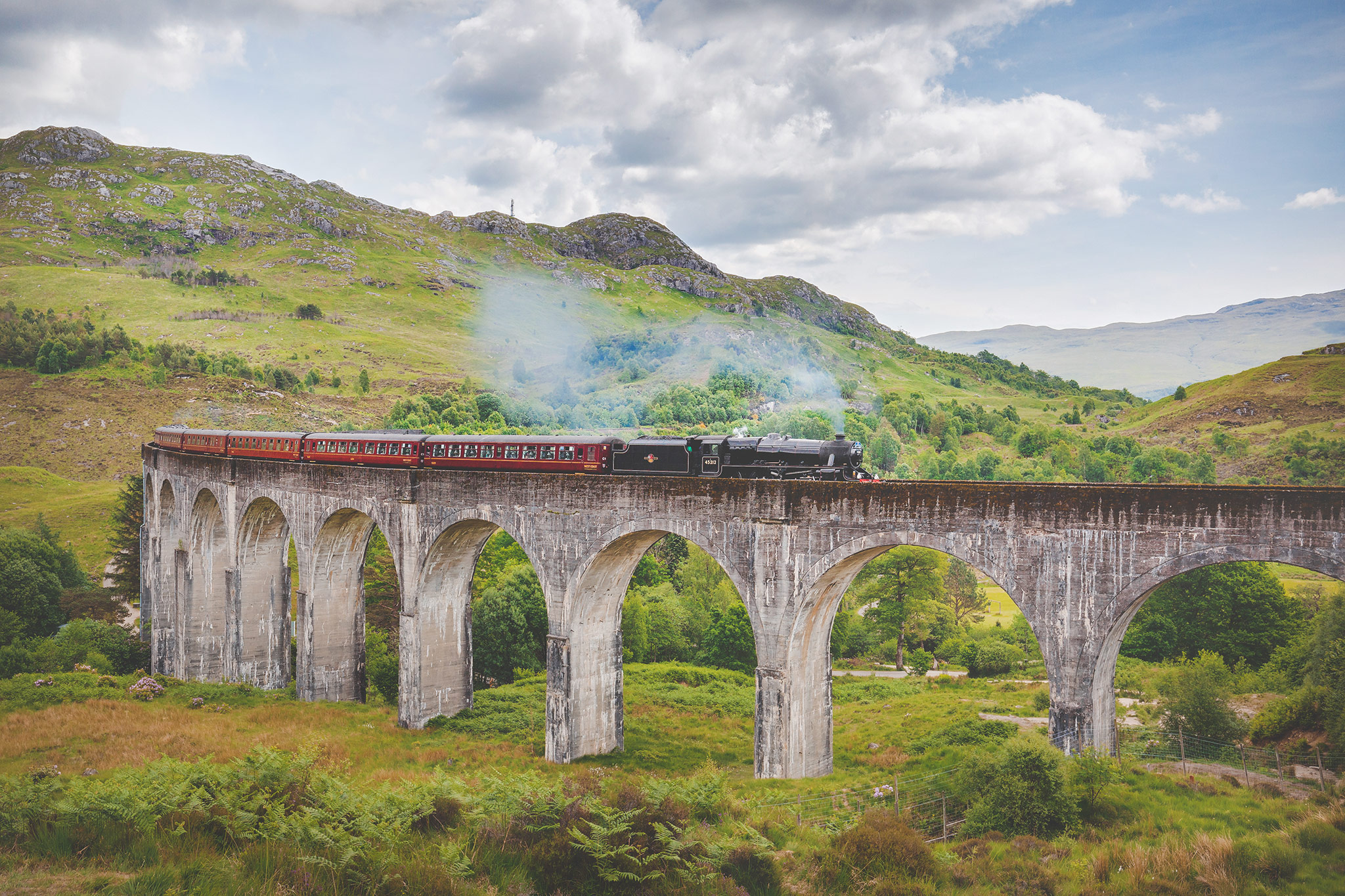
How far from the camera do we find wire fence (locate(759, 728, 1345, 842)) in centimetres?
1689

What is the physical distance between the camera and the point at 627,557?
1004 inches

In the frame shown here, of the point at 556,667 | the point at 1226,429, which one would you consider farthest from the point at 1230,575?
the point at 1226,429

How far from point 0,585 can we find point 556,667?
1982 inches

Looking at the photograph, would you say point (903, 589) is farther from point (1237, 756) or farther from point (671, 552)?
point (1237, 756)

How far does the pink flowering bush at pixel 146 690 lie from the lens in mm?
33344

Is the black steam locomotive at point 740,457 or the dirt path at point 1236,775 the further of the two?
the black steam locomotive at point 740,457

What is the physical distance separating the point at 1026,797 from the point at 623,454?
15656mm

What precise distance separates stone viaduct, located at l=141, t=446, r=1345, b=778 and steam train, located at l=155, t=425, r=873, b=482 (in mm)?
1579

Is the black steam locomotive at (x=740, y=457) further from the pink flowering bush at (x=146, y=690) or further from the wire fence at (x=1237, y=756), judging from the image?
the pink flowering bush at (x=146, y=690)

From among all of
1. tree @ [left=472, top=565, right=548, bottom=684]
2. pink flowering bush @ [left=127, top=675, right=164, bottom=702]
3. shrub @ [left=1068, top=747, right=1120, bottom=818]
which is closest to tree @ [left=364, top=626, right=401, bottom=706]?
tree @ [left=472, top=565, right=548, bottom=684]

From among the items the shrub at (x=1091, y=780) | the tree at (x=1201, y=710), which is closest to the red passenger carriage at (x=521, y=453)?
the shrub at (x=1091, y=780)

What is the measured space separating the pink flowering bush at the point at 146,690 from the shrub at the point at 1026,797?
117 ft

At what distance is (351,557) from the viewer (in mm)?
34125

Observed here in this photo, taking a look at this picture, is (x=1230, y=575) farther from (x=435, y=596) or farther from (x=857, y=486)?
(x=435, y=596)
